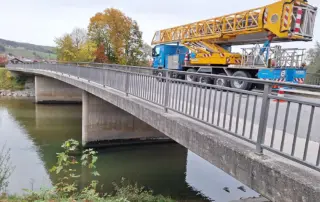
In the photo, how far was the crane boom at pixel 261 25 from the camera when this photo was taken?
8.04m

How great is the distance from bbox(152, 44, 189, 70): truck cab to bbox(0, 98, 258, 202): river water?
15.5 ft

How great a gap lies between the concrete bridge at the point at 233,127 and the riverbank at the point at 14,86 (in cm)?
2777

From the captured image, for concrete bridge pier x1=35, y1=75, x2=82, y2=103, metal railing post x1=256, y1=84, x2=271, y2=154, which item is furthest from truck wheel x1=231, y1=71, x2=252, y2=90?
concrete bridge pier x1=35, y1=75, x2=82, y2=103

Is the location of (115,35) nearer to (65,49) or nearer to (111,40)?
(111,40)

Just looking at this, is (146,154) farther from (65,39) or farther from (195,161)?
(65,39)

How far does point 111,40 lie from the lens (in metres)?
39.3

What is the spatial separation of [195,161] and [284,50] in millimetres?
6355

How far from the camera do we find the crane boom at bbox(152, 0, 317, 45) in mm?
8039

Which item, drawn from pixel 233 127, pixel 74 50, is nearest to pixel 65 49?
pixel 74 50

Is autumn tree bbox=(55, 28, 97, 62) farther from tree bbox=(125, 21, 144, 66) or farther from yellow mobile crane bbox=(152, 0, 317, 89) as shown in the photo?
yellow mobile crane bbox=(152, 0, 317, 89)

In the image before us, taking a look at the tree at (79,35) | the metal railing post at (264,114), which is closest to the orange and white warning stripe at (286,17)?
the metal railing post at (264,114)

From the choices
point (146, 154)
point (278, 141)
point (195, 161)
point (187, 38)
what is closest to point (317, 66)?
point (187, 38)

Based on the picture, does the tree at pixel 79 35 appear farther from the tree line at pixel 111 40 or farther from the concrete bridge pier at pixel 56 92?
the concrete bridge pier at pixel 56 92

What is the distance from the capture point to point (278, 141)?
3.65 meters
